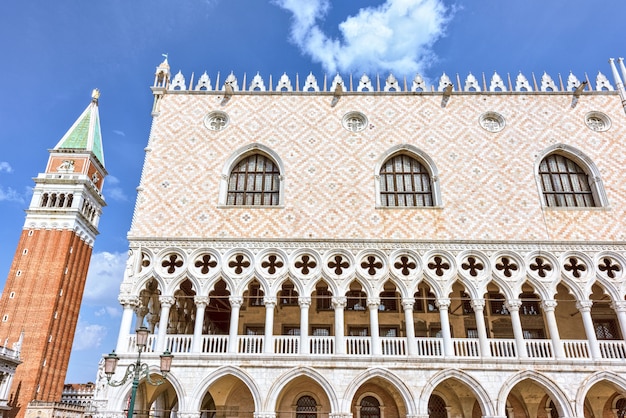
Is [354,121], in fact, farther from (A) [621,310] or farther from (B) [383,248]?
(A) [621,310]

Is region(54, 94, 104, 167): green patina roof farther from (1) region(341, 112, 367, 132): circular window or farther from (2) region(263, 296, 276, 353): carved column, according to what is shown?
(2) region(263, 296, 276, 353): carved column

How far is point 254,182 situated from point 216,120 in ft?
9.35

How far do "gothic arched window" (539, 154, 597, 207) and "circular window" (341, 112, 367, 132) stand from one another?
20.4ft

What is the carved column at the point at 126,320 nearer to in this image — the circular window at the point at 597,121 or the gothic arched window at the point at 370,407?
the gothic arched window at the point at 370,407

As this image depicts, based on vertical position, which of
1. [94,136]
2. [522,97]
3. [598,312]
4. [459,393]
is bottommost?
[459,393]

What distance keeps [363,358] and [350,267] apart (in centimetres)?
265

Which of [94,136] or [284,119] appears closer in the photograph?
[284,119]

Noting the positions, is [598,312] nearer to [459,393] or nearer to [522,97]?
[459,393]

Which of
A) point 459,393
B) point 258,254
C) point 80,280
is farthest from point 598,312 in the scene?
point 80,280

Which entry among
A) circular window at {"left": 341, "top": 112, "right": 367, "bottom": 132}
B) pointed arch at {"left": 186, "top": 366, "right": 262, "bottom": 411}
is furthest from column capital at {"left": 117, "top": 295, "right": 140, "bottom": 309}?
circular window at {"left": 341, "top": 112, "right": 367, "bottom": 132}

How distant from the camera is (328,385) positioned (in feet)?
39.9

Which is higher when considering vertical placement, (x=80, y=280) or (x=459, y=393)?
(x=80, y=280)

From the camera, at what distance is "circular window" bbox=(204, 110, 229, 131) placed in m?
16.0

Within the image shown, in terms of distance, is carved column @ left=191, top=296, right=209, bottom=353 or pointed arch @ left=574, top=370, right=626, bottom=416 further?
carved column @ left=191, top=296, right=209, bottom=353
